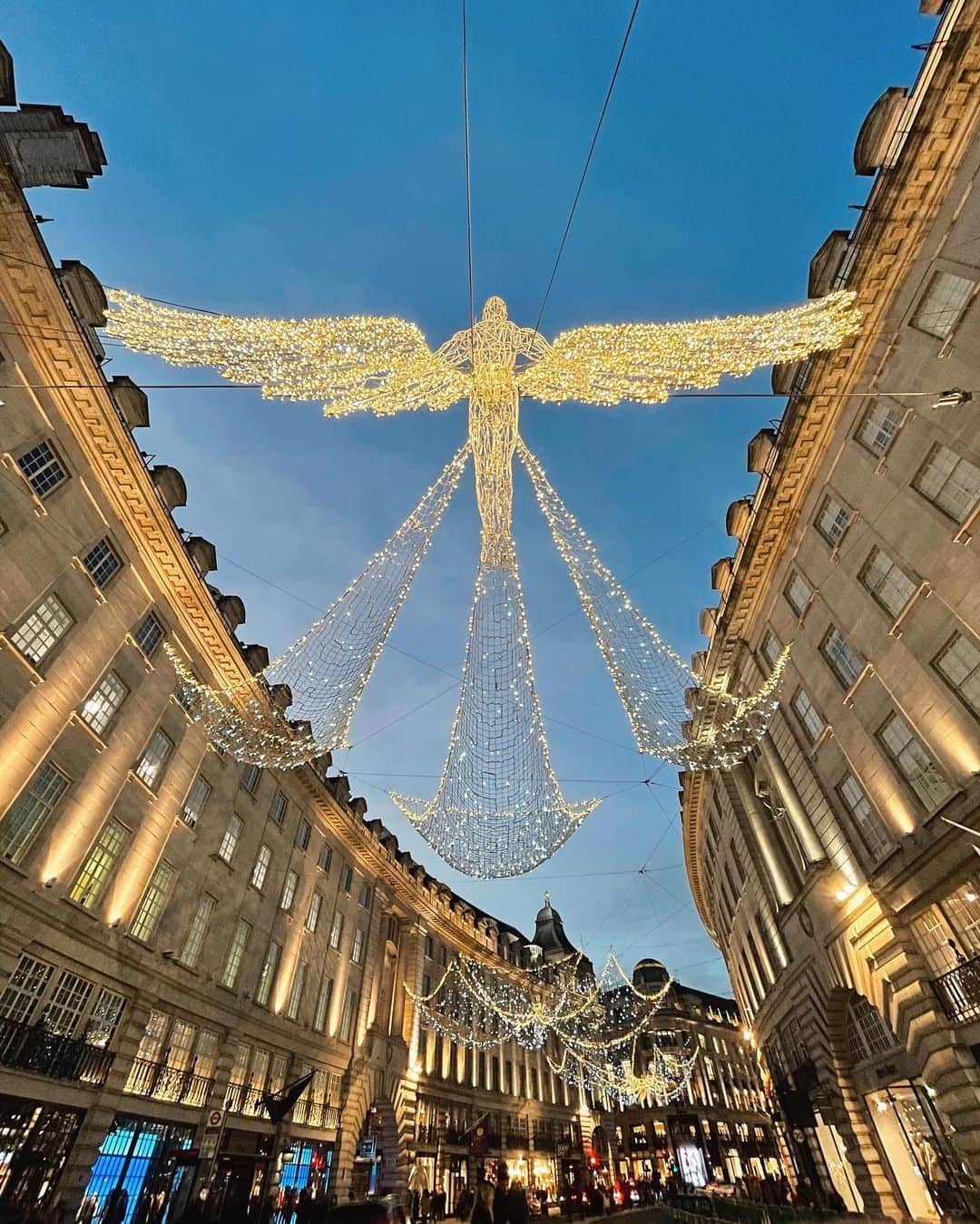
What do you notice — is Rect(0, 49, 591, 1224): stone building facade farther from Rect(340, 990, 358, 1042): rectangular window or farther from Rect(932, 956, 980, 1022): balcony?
Rect(932, 956, 980, 1022): balcony

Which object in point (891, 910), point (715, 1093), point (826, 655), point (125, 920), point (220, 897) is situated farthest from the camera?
point (715, 1093)

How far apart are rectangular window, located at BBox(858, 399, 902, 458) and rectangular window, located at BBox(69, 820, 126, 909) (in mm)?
25192

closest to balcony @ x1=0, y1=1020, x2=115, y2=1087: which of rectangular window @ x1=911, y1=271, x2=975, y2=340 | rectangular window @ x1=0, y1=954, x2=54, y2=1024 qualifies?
rectangular window @ x1=0, y1=954, x2=54, y2=1024

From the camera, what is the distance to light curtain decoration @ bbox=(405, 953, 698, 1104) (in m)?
35.8

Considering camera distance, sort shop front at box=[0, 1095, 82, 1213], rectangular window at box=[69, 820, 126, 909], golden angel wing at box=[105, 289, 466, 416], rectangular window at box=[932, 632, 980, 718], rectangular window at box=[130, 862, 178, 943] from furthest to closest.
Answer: rectangular window at box=[130, 862, 178, 943], rectangular window at box=[69, 820, 126, 909], rectangular window at box=[932, 632, 980, 718], shop front at box=[0, 1095, 82, 1213], golden angel wing at box=[105, 289, 466, 416]

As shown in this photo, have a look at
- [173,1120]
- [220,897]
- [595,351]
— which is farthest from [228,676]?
[595,351]

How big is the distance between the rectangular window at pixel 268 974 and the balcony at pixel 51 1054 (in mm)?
7460

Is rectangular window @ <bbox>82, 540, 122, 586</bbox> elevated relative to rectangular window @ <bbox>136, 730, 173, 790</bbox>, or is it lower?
elevated

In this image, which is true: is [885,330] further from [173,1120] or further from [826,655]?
[173,1120]

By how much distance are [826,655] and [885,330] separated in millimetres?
9532

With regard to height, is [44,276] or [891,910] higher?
[44,276]

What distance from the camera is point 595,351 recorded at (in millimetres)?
10945

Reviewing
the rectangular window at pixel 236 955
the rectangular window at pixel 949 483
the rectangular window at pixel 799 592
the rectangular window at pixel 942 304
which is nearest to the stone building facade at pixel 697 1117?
the rectangular window at pixel 236 955

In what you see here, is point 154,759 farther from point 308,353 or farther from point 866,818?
point 866,818
